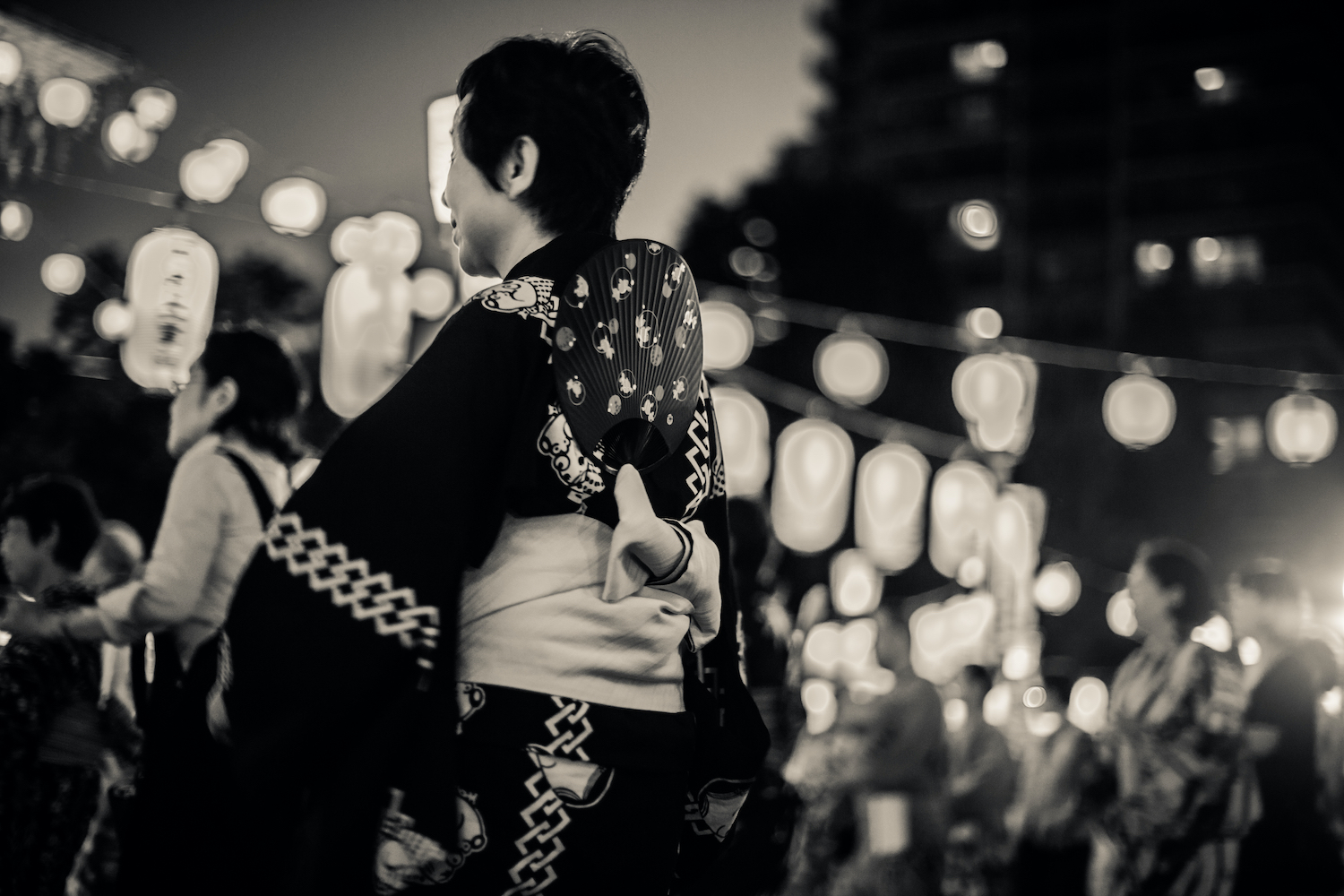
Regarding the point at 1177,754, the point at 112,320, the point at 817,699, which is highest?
the point at 112,320

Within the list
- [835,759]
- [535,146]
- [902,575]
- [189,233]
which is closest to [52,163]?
[189,233]

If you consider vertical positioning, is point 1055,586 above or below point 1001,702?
above

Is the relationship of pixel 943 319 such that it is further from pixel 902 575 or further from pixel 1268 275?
pixel 1268 275

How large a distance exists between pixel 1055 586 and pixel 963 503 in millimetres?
6938

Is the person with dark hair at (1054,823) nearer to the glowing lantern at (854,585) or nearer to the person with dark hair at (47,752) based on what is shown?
the person with dark hair at (47,752)

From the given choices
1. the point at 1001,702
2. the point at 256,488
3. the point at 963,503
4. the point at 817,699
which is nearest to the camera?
the point at 256,488

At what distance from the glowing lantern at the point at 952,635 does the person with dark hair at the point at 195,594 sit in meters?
15.0

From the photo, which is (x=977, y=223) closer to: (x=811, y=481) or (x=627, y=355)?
(x=811, y=481)

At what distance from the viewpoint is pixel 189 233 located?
27.5ft

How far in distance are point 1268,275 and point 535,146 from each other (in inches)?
1693

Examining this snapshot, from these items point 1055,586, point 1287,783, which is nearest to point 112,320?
point 1287,783

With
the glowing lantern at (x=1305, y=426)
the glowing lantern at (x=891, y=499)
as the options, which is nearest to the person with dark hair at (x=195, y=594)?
the glowing lantern at (x=891, y=499)

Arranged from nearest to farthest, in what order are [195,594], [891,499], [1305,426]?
[195,594]
[1305,426]
[891,499]

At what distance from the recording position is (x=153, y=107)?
882cm
